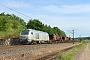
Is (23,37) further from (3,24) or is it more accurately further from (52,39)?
(52,39)

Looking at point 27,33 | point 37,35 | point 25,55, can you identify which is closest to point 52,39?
point 37,35

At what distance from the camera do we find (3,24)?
219ft

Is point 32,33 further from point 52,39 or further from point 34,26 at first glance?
point 34,26

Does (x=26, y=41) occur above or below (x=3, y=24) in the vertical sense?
below

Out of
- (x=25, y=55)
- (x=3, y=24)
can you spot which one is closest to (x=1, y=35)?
(x=3, y=24)

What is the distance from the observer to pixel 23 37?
42125mm

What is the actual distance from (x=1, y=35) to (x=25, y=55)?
40886mm

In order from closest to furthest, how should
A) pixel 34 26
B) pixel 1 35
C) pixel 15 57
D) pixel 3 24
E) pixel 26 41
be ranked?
pixel 15 57 < pixel 26 41 < pixel 1 35 < pixel 3 24 < pixel 34 26

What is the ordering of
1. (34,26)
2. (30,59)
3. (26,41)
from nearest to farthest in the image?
(30,59)
(26,41)
(34,26)

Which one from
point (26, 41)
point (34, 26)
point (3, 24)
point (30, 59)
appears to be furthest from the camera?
point (34, 26)

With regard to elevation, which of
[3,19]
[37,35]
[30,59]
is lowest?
[30,59]

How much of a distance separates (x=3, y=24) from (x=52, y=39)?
18583 millimetres

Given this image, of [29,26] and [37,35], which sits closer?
[37,35]

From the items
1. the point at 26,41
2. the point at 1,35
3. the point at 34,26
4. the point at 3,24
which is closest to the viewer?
the point at 26,41
